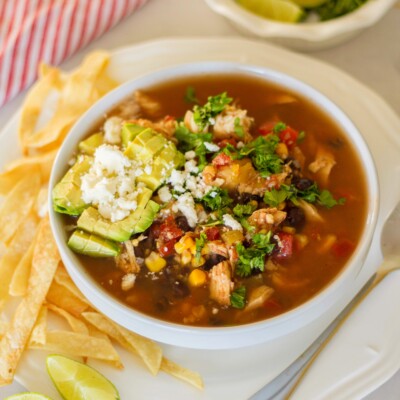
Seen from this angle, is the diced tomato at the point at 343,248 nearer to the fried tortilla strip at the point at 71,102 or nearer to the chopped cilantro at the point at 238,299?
the chopped cilantro at the point at 238,299

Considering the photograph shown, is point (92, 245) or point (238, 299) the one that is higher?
point (238, 299)

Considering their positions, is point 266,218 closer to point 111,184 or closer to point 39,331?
point 111,184

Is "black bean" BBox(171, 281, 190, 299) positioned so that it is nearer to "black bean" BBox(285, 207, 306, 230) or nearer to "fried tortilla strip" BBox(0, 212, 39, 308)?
"black bean" BBox(285, 207, 306, 230)

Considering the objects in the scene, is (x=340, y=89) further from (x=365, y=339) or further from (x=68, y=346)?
(x=68, y=346)

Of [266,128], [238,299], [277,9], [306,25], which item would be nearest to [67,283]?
[238,299]

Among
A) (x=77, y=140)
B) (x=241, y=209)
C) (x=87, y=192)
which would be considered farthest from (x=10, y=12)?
(x=241, y=209)

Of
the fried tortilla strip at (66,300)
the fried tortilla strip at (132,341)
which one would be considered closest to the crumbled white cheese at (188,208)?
the fried tortilla strip at (132,341)
